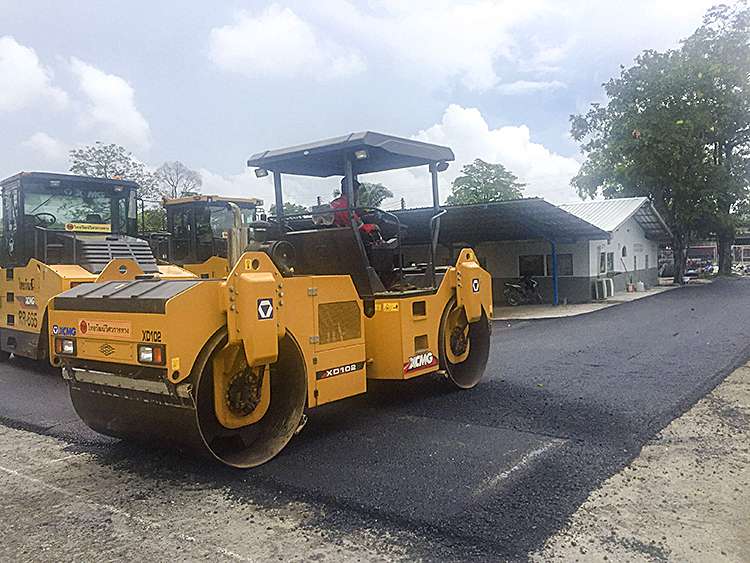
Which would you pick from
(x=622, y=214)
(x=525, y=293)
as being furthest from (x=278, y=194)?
(x=622, y=214)

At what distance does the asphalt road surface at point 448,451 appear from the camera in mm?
3672

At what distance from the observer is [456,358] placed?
711cm

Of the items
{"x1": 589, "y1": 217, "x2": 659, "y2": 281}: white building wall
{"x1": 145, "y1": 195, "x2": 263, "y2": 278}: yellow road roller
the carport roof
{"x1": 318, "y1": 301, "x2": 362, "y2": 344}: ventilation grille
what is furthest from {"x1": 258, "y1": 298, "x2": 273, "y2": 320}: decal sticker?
{"x1": 589, "y1": 217, "x2": 659, "y2": 281}: white building wall

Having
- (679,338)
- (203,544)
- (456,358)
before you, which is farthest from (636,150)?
(203,544)

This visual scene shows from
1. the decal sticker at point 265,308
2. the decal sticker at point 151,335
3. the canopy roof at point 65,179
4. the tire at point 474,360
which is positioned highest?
the canopy roof at point 65,179

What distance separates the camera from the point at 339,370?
5359 mm

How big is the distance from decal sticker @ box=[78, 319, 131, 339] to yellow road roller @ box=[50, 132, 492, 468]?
0.01m

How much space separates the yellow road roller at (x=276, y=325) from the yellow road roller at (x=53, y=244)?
3.12m

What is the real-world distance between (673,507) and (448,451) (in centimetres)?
160

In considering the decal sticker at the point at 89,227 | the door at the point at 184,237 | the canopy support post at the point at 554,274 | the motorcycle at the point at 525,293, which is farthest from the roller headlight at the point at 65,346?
the motorcycle at the point at 525,293

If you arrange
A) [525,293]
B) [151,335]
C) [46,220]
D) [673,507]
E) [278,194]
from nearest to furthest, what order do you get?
[673,507], [151,335], [278,194], [46,220], [525,293]

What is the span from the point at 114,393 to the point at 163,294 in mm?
837

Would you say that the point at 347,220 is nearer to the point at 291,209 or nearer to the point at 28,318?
the point at 291,209

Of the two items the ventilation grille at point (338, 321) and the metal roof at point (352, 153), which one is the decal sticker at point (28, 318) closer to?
the metal roof at point (352, 153)
